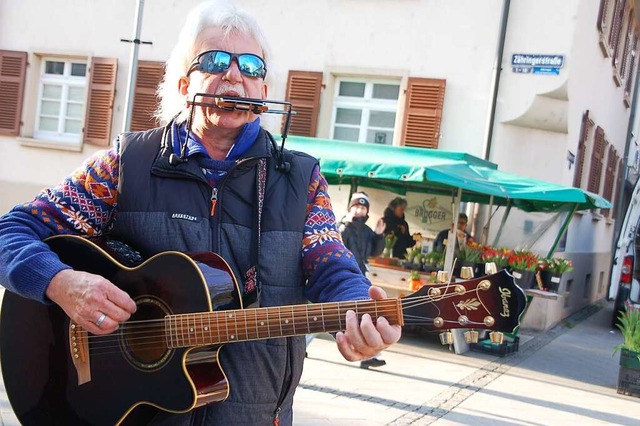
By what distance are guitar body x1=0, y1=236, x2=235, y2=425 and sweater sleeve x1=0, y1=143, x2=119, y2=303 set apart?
56 millimetres

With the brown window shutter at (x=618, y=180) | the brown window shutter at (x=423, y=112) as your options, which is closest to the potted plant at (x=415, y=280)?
the brown window shutter at (x=423, y=112)

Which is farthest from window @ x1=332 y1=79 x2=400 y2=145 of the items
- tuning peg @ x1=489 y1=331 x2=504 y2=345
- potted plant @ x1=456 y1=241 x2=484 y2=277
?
tuning peg @ x1=489 y1=331 x2=504 y2=345

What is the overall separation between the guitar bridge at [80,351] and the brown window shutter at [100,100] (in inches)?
453

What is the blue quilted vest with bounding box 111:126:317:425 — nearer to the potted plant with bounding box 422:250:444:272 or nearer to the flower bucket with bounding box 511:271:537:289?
the flower bucket with bounding box 511:271:537:289

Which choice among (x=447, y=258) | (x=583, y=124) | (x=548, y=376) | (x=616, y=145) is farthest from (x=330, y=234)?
(x=616, y=145)

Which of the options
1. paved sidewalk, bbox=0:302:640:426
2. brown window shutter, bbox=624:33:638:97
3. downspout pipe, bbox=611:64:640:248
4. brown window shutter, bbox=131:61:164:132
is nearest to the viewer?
paved sidewalk, bbox=0:302:640:426

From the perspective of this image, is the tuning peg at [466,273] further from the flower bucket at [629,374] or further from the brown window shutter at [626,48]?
the brown window shutter at [626,48]

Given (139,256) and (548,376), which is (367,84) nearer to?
(548,376)

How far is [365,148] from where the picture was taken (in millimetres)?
9750

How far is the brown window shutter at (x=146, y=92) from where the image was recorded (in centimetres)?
1305

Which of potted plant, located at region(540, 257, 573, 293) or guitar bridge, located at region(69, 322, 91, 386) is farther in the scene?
potted plant, located at region(540, 257, 573, 293)

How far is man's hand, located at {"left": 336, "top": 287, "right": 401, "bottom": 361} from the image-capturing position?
6.11 ft

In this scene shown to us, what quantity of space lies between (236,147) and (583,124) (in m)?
11.6

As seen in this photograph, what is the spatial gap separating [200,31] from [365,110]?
983cm
